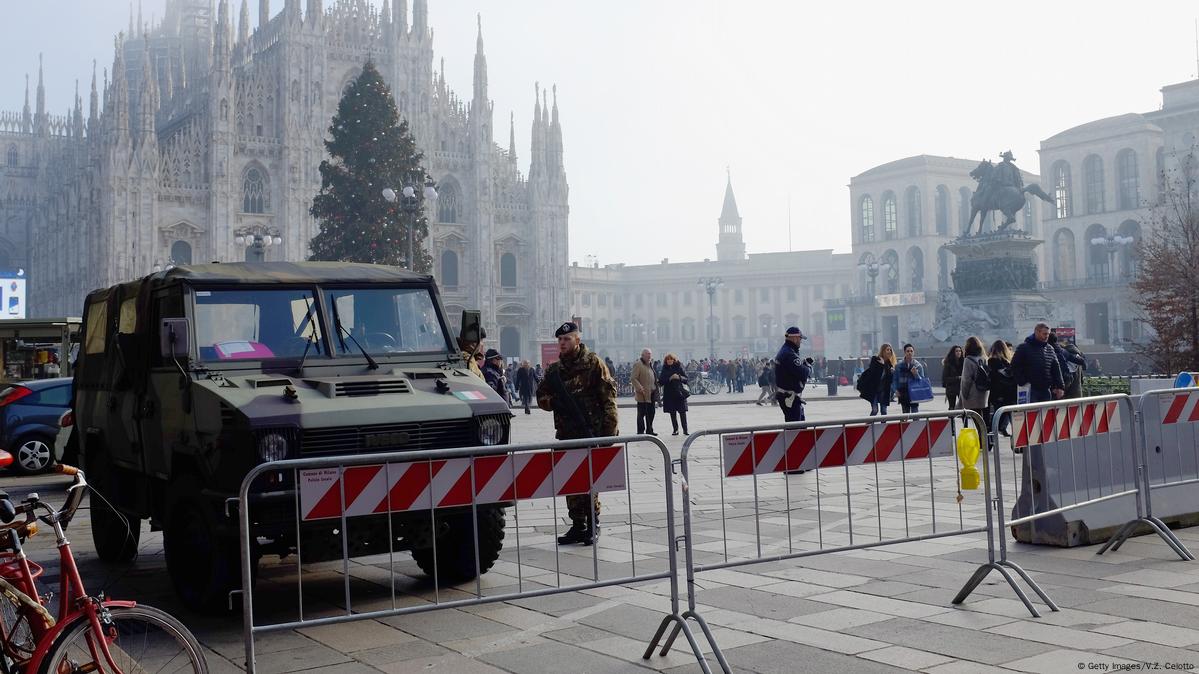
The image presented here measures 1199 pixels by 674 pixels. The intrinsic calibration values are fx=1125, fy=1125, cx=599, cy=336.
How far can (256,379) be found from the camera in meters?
6.62

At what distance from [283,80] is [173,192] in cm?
873

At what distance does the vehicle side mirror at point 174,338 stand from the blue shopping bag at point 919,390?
39.5 feet

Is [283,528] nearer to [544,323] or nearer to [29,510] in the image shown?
[29,510]

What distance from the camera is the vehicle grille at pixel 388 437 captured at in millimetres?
6199

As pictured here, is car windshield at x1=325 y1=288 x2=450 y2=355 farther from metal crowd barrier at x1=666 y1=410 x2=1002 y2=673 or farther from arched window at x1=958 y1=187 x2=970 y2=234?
arched window at x1=958 y1=187 x2=970 y2=234

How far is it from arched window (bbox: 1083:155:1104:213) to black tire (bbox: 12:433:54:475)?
242 ft

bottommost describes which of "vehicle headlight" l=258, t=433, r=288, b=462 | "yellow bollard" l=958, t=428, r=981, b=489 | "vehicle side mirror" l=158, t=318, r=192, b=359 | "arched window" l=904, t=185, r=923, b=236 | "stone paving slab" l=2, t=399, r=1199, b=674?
"stone paving slab" l=2, t=399, r=1199, b=674

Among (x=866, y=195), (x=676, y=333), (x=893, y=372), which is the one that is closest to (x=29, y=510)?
(x=893, y=372)

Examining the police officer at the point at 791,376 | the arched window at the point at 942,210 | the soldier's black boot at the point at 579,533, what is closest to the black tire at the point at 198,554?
the soldier's black boot at the point at 579,533

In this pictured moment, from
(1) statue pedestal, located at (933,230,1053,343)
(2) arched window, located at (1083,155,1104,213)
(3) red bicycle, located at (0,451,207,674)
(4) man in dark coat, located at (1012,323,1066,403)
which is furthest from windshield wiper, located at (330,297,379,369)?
(2) arched window, located at (1083,155,1104,213)

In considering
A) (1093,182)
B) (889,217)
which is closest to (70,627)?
(1093,182)

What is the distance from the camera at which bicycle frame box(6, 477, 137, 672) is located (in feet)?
11.7

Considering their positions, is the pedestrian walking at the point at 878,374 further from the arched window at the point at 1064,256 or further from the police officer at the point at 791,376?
the arched window at the point at 1064,256

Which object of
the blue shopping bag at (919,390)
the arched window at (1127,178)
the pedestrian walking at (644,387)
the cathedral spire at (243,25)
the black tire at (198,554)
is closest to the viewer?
the black tire at (198,554)
